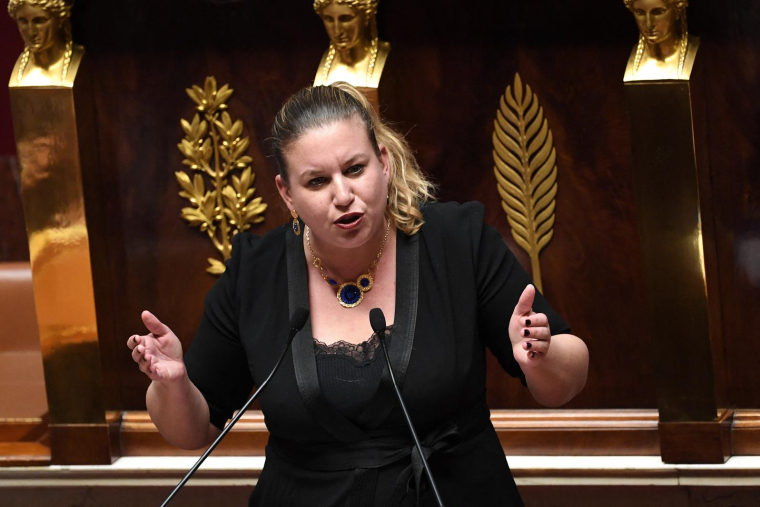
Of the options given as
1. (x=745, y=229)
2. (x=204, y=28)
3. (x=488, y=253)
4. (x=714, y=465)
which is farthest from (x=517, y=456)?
(x=204, y=28)

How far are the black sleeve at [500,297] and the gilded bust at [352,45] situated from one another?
0.76 m

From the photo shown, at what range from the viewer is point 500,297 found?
1.69 meters

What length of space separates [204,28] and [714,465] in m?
1.54

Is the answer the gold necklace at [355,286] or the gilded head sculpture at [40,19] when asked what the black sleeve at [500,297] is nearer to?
the gold necklace at [355,286]

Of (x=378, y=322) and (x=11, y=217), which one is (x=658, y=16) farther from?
(x=11, y=217)

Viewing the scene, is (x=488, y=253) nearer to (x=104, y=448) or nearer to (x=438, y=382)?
(x=438, y=382)

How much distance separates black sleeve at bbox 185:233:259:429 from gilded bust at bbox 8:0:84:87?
3.20ft

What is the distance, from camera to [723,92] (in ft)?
7.60

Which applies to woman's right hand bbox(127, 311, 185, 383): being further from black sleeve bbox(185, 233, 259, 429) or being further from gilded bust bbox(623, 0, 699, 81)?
gilded bust bbox(623, 0, 699, 81)

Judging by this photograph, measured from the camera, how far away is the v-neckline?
1618mm

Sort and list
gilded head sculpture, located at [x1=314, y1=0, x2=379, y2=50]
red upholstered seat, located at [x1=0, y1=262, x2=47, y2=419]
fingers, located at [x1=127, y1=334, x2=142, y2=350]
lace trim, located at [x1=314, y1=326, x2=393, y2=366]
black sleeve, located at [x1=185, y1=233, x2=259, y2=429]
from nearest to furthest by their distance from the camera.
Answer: fingers, located at [x1=127, y1=334, x2=142, y2=350] → lace trim, located at [x1=314, y1=326, x2=393, y2=366] → black sleeve, located at [x1=185, y1=233, x2=259, y2=429] → gilded head sculpture, located at [x1=314, y1=0, x2=379, y2=50] → red upholstered seat, located at [x1=0, y1=262, x2=47, y2=419]

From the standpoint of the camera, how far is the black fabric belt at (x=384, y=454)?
1.61 meters

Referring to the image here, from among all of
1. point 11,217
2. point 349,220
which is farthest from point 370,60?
point 11,217

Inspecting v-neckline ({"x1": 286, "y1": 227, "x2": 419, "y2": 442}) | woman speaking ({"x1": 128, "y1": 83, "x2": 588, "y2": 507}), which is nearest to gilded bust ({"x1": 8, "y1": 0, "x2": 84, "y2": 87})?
woman speaking ({"x1": 128, "y1": 83, "x2": 588, "y2": 507})
